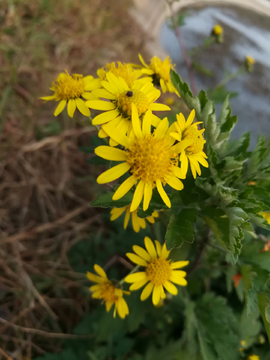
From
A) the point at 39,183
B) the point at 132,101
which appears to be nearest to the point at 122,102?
the point at 132,101

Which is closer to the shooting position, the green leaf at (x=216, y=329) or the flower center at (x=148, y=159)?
the flower center at (x=148, y=159)

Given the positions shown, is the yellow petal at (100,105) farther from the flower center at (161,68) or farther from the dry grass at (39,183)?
the dry grass at (39,183)

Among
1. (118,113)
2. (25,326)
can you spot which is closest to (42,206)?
(25,326)

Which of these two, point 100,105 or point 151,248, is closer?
point 100,105

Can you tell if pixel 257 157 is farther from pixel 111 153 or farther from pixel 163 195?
pixel 111 153

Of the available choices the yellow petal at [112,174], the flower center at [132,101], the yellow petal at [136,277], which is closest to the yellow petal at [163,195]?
the yellow petal at [112,174]

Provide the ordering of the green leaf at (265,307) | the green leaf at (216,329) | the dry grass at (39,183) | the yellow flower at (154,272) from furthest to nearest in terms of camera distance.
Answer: the dry grass at (39,183) → the green leaf at (216,329) → the yellow flower at (154,272) → the green leaf at (265,307)

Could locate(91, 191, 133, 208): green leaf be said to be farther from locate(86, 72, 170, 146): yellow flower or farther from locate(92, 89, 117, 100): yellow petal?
locate(92, 89, 117, 100): yellow petal
